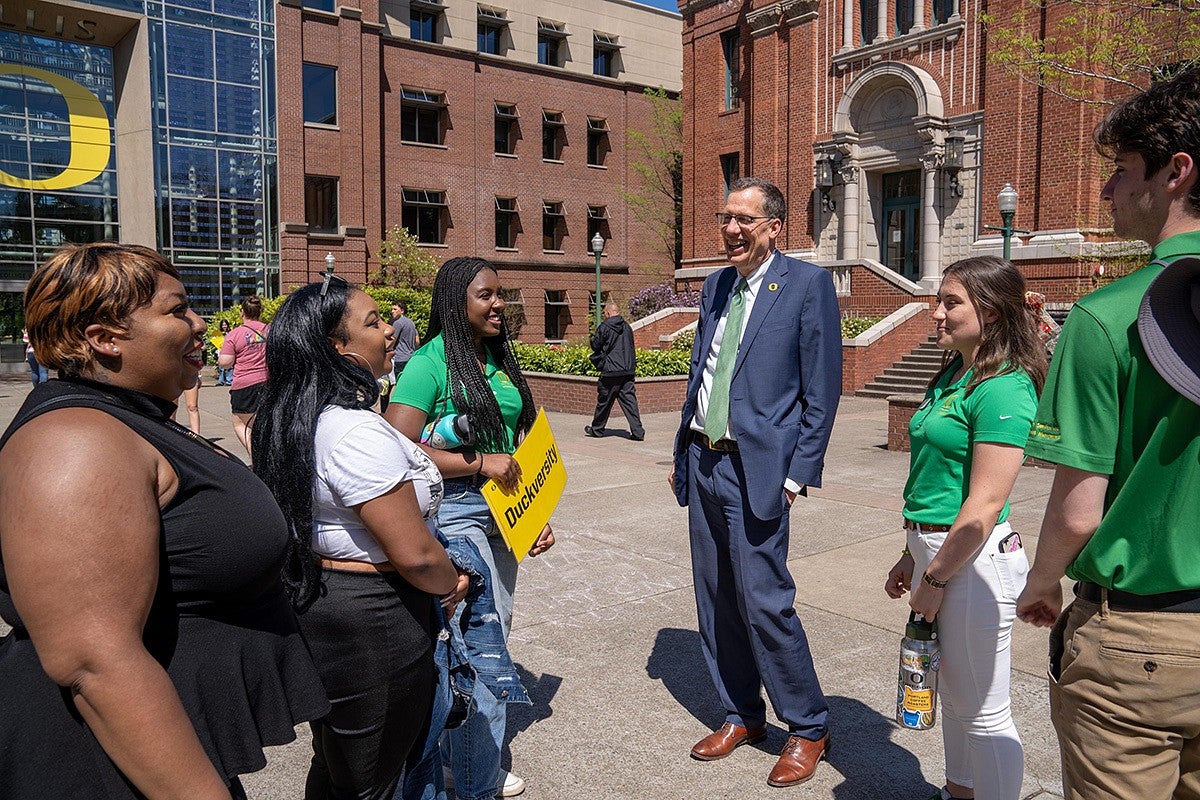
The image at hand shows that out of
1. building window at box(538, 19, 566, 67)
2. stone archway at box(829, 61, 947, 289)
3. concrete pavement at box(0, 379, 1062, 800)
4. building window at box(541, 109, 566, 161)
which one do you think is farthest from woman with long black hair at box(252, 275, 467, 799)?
building window at box(538, 19, 566, 67)

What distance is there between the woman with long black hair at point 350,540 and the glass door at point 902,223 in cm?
2458

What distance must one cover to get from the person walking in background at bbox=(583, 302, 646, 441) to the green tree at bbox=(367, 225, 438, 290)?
20247 millimetres

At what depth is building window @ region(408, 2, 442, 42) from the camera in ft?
113

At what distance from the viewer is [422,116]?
34688 mm

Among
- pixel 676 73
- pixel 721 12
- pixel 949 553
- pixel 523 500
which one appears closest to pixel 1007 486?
pixel 949 553

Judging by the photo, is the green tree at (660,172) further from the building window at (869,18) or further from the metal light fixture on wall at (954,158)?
the metal light fixture on wall at (954,158)

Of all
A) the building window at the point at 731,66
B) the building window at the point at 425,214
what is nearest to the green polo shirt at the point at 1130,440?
the building window at the point at 731,66

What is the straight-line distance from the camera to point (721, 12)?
28.9 m

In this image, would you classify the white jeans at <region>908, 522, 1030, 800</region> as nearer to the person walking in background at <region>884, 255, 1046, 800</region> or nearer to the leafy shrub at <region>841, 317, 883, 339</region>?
the person walking in background at <region>884, 255, 1046, 800</region>

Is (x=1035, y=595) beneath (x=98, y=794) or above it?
above

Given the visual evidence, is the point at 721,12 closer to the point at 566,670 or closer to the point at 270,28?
the point at 270,28

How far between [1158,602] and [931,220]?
77.6 feet

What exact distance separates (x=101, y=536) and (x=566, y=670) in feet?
10.8

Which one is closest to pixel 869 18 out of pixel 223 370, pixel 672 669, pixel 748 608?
pixel 223 370
